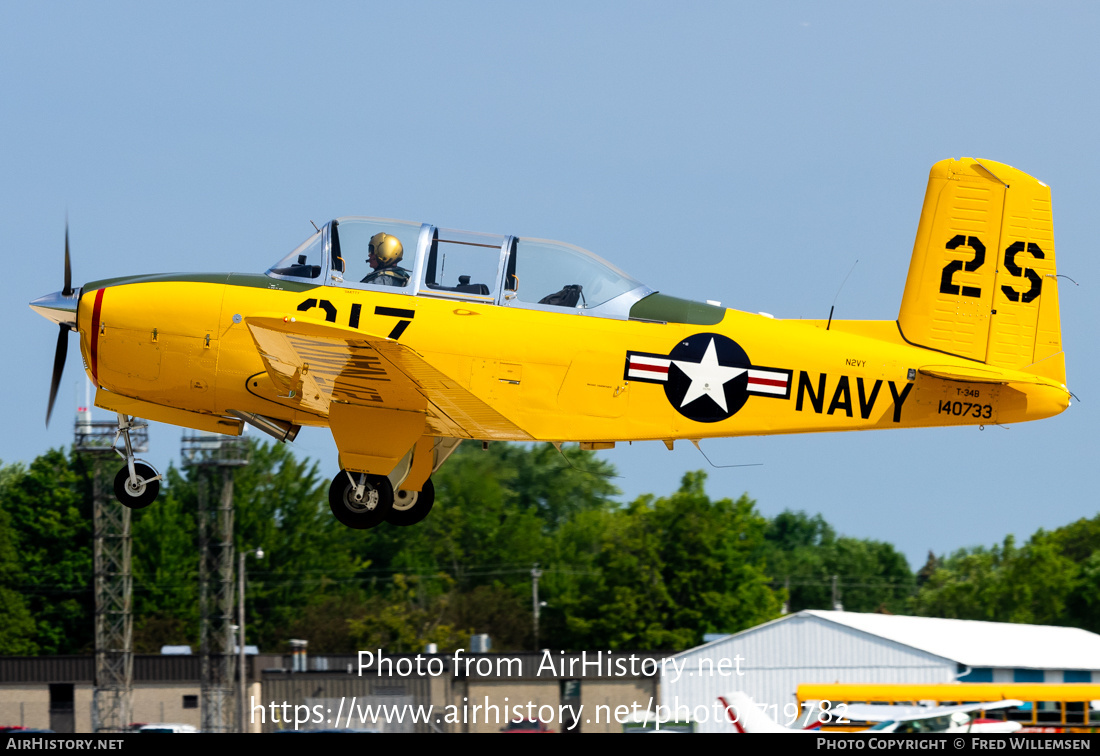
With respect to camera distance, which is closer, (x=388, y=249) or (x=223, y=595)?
(x=388, y=249)

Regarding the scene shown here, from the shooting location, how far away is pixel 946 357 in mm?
11727

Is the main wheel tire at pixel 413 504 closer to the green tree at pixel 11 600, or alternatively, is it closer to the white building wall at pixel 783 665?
the white building wall at pixel 783 665

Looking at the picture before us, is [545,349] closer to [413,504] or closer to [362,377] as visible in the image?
[362,377]

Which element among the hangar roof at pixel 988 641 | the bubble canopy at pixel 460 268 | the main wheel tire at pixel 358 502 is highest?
the bubble canopy at pixel 460 268

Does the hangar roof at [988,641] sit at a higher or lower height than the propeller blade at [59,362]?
lower

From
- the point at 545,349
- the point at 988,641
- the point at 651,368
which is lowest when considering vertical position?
the point at 988,641

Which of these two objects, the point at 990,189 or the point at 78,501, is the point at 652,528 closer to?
the point at 78,501

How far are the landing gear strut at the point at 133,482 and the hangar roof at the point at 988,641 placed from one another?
1755 cm

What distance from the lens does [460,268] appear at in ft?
37.3

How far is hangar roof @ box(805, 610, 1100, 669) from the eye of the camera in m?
24.9

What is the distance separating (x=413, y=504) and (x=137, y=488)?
2.53 m

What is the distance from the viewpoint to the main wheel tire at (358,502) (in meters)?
11.3

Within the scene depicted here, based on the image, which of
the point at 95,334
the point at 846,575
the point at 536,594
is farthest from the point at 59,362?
the point at 846,575

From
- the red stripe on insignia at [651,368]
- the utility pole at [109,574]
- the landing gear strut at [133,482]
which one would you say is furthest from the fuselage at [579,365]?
the utility pole at [109,574]
